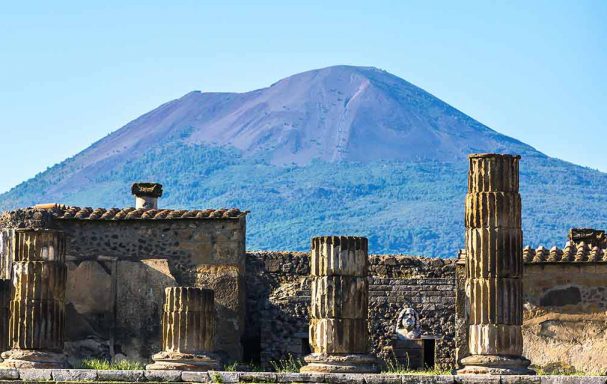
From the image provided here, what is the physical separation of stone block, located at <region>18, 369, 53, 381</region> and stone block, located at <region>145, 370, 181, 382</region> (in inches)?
65.2

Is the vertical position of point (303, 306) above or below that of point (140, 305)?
above

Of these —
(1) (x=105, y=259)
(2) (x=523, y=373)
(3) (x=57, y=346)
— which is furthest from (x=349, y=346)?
(1) (x=105, y=259)

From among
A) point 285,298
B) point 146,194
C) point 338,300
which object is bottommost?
point 338,300

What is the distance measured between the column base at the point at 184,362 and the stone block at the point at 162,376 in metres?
1.26

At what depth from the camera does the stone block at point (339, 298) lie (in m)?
32.0

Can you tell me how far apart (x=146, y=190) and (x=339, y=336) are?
10.6 meters

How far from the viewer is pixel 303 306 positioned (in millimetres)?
39344

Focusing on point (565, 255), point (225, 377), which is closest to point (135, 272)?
point (225, 377)

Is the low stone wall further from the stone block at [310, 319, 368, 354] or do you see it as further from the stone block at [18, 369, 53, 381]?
the stone block at [310, 319, 368, 354]

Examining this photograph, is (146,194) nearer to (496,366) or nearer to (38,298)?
(38,298)

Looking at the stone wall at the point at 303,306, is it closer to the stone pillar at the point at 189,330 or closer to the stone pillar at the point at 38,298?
the stone pillar at the point at 189,330

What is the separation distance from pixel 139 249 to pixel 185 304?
486 cm

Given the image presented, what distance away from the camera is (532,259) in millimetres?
35750

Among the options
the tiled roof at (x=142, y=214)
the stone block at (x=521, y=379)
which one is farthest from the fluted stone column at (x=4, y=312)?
the stone block at (x=521, y=379)
